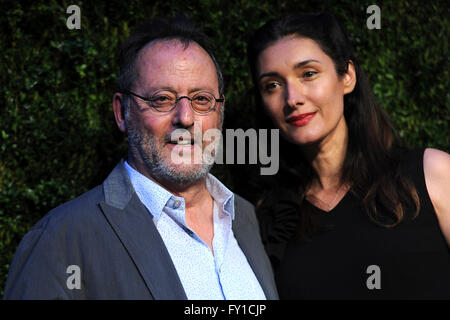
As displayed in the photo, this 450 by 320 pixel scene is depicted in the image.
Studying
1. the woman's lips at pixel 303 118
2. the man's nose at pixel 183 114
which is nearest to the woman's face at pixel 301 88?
the woman's lips at pixel 303 118

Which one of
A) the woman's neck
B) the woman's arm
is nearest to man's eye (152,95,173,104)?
the woman's neck

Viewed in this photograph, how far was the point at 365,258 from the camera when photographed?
2.52 m

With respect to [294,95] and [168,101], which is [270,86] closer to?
[294,95]

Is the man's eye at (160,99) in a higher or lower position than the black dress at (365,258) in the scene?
higher

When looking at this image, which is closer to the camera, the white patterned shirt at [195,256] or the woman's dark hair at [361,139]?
the white patterned shirt at [195,256]

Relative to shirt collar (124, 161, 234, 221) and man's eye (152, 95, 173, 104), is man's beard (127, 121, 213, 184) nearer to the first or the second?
shirt collar (124, 161, 234, 221)

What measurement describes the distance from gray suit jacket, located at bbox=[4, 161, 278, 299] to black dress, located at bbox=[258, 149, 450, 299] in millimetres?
892

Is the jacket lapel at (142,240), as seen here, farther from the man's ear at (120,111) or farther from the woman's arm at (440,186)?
the woman's arm at (440,186)

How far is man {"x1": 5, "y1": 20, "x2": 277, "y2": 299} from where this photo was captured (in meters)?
2.02

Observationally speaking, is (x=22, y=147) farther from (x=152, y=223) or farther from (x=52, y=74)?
(x=152, y=223)

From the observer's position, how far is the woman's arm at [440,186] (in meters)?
2.51

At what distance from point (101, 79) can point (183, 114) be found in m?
Result: 1.17

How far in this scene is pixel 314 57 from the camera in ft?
9.00

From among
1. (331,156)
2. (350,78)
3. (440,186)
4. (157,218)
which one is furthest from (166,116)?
(440,186)
